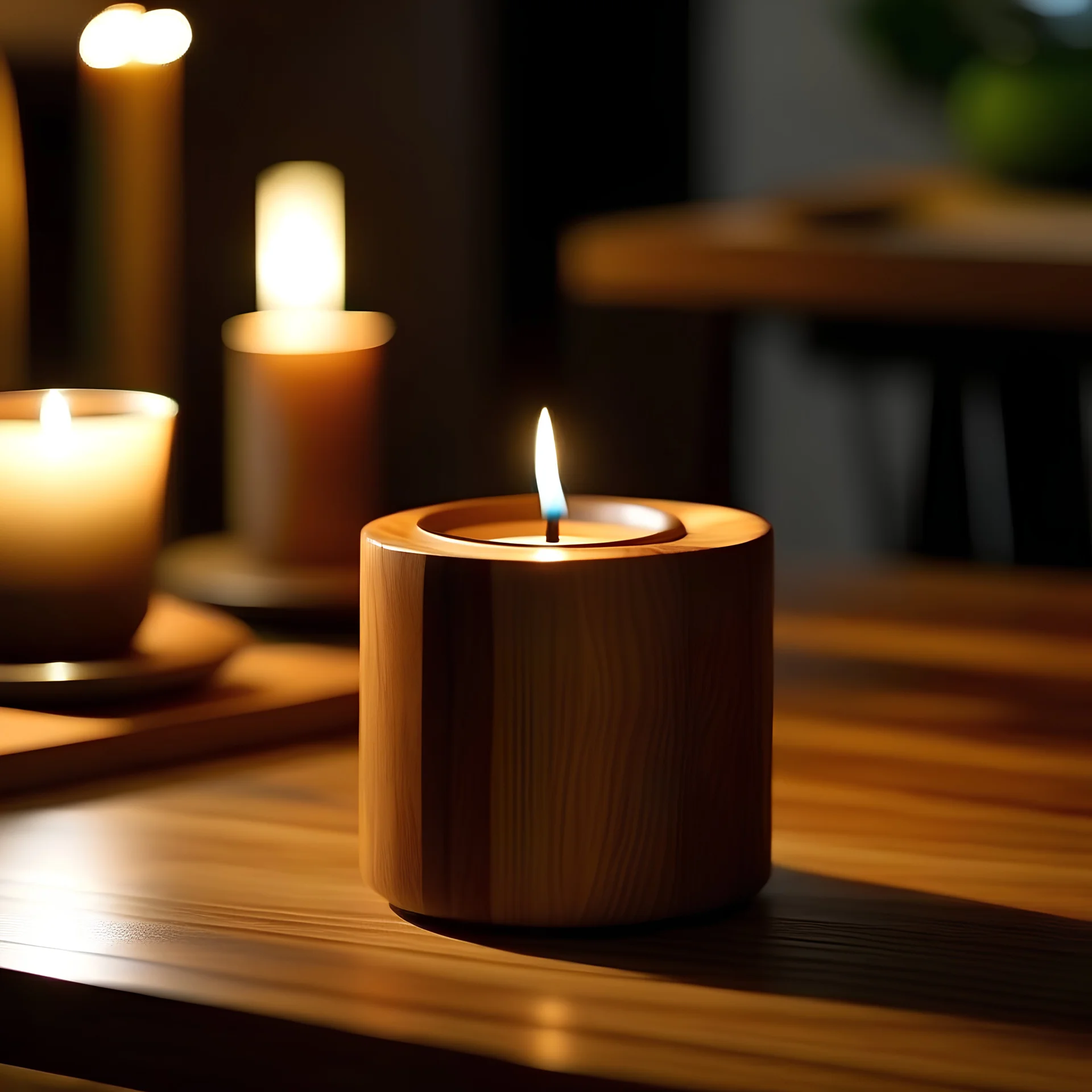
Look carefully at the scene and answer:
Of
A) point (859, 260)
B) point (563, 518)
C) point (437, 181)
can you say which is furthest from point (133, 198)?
point (437, 181)

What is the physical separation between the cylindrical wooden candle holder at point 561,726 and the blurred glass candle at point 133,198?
333 mm

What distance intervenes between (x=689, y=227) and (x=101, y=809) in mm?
1716

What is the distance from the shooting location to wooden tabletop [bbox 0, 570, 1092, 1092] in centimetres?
35

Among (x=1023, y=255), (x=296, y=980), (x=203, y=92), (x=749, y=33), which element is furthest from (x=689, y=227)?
(x=296, y=980)

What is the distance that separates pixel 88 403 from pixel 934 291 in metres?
1.35

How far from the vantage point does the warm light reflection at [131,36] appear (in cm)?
68

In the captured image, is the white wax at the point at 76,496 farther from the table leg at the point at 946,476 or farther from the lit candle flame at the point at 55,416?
the table leg at the point at 946,476

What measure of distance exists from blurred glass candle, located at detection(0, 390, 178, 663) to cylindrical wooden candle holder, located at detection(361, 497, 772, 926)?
0.18 m

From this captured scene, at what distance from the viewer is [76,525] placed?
1.88ft

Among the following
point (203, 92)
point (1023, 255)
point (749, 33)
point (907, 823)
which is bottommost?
point (907, 823)

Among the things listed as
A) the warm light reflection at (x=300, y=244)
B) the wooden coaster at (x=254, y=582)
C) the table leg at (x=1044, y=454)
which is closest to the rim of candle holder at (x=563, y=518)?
the wooden coaster at (x=254, y=582)

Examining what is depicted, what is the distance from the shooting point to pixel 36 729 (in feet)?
1.79

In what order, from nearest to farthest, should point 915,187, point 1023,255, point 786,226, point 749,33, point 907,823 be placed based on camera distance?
1. point 907,823
2. point 1023,255
3. point 786,226
4. point 915,187
5. point 749,33

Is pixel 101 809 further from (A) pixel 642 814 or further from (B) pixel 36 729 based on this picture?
(A) pixel 642 814
